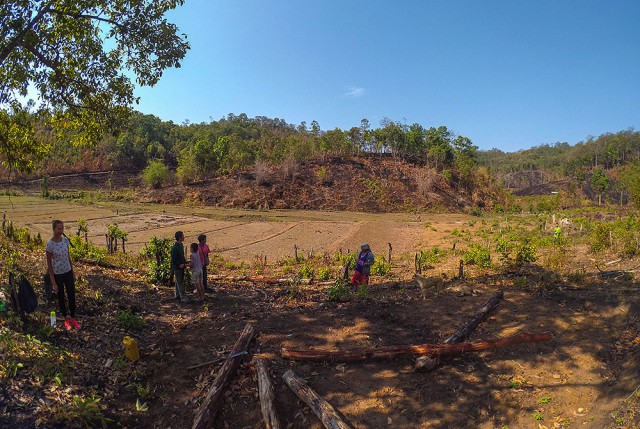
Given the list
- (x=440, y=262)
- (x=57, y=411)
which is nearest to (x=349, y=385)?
(x=57, y=411)

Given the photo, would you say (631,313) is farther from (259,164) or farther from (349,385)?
(259,164)

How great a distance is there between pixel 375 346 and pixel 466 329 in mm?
1482

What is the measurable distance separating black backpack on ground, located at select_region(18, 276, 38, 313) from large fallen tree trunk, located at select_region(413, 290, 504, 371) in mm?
5314

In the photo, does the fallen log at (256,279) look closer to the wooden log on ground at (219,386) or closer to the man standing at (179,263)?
the man standing at (179,263)

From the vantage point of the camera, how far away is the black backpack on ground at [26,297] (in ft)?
16.8

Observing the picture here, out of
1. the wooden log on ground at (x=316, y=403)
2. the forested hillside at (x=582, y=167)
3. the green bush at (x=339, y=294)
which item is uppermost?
the forested hillside at (x=582, y=167)

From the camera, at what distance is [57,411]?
3697 millimetres

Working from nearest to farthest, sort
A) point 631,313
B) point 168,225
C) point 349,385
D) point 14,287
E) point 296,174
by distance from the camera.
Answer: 1. point 349,385
2. point 14,287
3. point 631,313
4. point 168,225
5. point 296,174

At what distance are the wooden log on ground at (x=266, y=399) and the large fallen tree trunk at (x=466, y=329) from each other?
6.45ft

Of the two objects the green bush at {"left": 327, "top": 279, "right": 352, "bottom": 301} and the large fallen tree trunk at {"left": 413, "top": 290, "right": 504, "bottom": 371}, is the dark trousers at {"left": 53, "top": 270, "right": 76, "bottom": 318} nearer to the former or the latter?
the green bush at {"left": 327, "top": 279, "right": 352, "bottom": 301}

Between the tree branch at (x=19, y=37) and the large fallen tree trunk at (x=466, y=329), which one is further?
the tree branch at (x=19, y=37)

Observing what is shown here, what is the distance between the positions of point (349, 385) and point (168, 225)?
2508cm

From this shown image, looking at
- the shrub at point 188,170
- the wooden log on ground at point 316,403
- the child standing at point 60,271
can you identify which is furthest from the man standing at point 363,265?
the shrub at point 188,170

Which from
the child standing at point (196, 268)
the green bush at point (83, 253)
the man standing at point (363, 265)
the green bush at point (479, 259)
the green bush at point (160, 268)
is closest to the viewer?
the child standing at point (196, 268)
